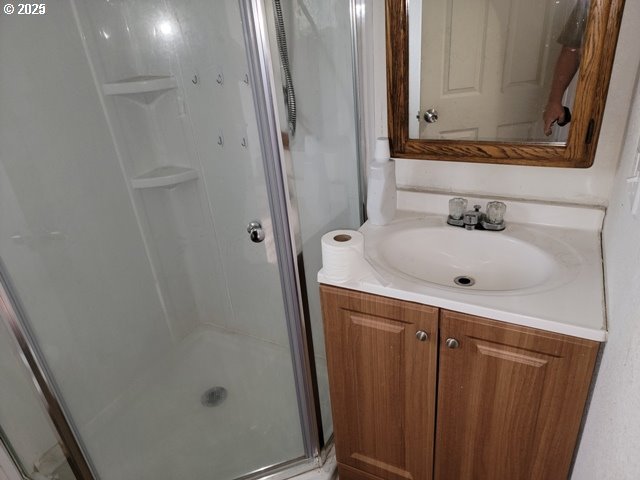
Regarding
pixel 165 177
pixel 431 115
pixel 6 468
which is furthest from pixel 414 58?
Answer: pixel 6 468

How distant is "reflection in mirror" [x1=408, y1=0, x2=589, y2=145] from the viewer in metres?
1.00

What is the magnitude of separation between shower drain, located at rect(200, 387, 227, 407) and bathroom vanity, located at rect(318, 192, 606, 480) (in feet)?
2.03

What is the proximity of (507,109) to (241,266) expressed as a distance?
114 centimetres

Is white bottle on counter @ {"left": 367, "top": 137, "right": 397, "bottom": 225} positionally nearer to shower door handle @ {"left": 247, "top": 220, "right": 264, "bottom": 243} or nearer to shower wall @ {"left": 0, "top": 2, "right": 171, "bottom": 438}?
shower door handle @ {"left": 247, "top": 220, "right": 264, "bottom": 243}

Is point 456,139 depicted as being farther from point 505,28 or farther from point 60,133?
point 60,133

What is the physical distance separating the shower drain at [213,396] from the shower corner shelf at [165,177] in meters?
0.87

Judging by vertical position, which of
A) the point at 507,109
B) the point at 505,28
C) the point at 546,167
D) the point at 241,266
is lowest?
the point at 241,266

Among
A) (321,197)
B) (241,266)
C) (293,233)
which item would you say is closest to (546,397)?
(293,233)

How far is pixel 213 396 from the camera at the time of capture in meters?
1.71

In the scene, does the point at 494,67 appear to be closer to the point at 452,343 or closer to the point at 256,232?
the point at 452,343

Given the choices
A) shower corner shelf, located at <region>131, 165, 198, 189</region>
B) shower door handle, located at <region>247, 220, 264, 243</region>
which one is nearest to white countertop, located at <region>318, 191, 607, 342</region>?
shower door handle, located at <region>247, 220, 264, 243</region>

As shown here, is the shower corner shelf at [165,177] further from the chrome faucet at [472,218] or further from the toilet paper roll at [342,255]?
the chrome faucet at [472,218]

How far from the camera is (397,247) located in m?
1.19

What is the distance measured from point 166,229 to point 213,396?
0.73 meters
